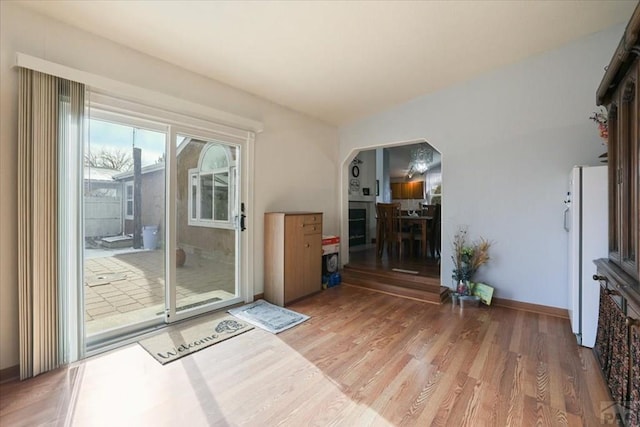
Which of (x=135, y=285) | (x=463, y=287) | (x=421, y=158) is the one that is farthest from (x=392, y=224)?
(x=135, y=285)

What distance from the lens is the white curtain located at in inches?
75.2

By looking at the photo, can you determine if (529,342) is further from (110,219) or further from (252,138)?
(110,219)

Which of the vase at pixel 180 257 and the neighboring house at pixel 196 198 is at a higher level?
the neighboring house at pixel 196 198

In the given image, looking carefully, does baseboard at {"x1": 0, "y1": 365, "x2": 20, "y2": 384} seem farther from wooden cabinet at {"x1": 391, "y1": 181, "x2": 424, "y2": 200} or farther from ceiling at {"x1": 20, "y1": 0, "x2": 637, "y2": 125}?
wooden cabinet at {"x1": 391, "y1": 181, "x2": 424, "y2": 200}

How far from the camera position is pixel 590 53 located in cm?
292

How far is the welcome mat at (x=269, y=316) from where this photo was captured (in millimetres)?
2811

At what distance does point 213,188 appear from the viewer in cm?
327

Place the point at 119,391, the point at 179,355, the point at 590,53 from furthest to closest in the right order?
the point at 590,53 → the point at 179,355 → the point at 119,391

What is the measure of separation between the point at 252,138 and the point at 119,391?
270 cm

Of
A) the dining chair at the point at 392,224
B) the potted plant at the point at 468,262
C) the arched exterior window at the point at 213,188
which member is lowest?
the potted plant at the point at 468,262

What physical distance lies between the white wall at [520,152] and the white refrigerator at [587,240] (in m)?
0.76

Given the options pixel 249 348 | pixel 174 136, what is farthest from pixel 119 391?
pixel 174 136

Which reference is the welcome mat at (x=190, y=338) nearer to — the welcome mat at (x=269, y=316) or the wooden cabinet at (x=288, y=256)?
the welcome mat at (x=269, y=316)

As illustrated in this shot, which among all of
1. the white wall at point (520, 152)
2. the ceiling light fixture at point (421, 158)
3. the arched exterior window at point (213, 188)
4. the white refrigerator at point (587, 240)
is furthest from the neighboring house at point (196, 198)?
the ceiling light fixture at point (421, 158)
